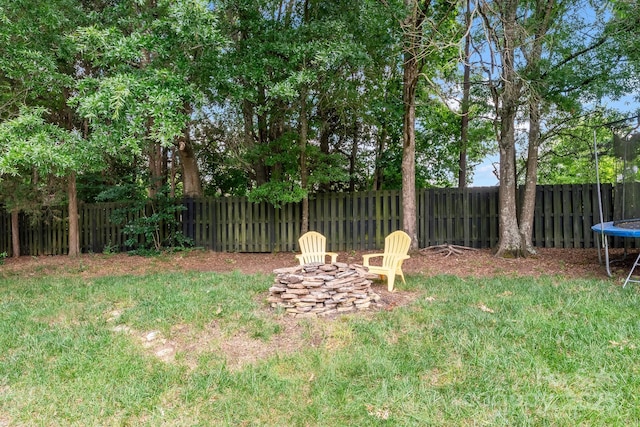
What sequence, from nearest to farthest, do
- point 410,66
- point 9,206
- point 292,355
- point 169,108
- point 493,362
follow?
point 493,362, point 292,355, point 169,108, point 410,66, point 9,206

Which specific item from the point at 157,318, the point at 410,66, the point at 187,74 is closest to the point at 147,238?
the point at 187,74

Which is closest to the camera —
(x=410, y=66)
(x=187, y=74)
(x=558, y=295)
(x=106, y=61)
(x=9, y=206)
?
(x=558, y=295)

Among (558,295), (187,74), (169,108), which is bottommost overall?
→ (558,295)

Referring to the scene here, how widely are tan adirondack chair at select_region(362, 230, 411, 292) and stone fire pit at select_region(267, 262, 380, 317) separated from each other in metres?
0.63

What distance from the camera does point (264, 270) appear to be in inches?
264

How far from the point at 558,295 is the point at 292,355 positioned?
3128 millimetres

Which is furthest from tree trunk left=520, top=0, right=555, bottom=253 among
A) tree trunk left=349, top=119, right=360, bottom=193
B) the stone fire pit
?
tree trunk left=349, top=119, right=360, bottom=193

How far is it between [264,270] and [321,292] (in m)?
3.02

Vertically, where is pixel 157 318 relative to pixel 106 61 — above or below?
below

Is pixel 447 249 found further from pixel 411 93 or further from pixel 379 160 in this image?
pixel 379 160

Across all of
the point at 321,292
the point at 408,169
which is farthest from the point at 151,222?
the point at 321,292

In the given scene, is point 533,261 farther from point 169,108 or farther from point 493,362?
point 169,108

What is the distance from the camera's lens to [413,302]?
4.16 metres

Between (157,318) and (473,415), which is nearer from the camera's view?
(473,415)
